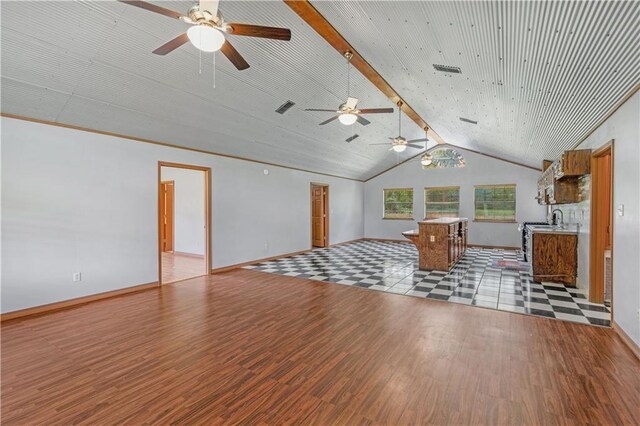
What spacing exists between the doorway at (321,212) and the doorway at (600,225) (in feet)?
21.4

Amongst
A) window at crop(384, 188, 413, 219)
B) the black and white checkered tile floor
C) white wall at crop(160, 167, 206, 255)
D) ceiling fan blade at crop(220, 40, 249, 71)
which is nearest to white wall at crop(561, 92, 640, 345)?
the black and white checkered tile floor

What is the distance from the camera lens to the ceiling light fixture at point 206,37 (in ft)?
6.95

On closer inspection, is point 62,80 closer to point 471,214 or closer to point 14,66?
point 14,66

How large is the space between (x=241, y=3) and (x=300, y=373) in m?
3.38

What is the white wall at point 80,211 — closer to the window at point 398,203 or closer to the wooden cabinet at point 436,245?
the wooden cabinet at point 436,245

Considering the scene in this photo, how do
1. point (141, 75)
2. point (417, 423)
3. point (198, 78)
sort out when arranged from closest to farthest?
point (417, 423), point (141, 75), point (198, 78)

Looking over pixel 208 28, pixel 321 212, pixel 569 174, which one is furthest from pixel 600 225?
pixel 321 212

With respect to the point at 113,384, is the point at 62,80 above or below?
above

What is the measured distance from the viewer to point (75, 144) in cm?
406

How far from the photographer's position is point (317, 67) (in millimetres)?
4086

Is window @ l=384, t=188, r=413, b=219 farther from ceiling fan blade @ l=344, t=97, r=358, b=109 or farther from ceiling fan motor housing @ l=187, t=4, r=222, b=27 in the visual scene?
ceiling fan motor housing @ l=187, t=4, r=222, b=27

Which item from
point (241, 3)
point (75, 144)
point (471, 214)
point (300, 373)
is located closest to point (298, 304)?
point (300, 373)

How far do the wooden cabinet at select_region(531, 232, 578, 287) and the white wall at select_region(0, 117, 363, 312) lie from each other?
229 inches

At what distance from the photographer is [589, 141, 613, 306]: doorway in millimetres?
3809
